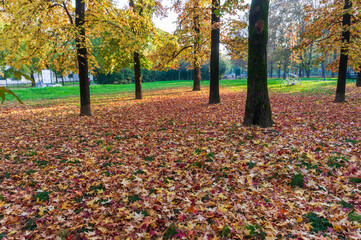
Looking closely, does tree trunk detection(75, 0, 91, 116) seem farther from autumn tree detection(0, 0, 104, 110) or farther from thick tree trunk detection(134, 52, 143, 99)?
thick tree trunk detection(134, 52, 143, 99)

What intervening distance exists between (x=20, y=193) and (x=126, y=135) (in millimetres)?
3698

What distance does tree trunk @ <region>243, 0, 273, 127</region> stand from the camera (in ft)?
22.1

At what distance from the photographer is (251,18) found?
6.90 metres

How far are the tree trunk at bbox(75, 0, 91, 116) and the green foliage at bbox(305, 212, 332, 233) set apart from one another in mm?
9031

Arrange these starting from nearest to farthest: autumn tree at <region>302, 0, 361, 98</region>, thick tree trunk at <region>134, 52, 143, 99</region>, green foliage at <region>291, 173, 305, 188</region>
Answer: green foliage at <region>291, 173, 305, 188</region>
autumn tree at <region>302, 0, 361, 98</region>
thick tree trunk at <region>134, 52, 143, 99</region>

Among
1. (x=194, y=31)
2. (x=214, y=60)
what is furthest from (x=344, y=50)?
(x=194, y=31)

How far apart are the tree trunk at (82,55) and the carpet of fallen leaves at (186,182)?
8.44 ft

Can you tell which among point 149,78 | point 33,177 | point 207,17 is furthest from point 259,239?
point 149,78

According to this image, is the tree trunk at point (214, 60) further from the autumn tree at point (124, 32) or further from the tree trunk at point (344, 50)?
the tree trunk at point (344, 50)

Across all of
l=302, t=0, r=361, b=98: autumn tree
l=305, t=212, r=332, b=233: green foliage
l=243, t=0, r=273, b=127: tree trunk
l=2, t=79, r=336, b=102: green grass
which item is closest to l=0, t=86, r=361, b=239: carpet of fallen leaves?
l=305, t=212, r=332, b=233: green foliage

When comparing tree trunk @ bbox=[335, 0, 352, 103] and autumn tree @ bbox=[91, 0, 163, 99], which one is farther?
tree trunk @ bbox=[335, 0, 352, 103]

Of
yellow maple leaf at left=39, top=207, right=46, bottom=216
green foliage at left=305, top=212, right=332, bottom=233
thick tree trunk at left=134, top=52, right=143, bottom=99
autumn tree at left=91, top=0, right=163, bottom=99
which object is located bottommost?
yellow maple leaf at left=39, top=207, right=46, bottom=216

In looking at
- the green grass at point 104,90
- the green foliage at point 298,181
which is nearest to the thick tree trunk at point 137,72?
the green grass at point 104,90

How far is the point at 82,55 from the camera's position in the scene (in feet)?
30.2
